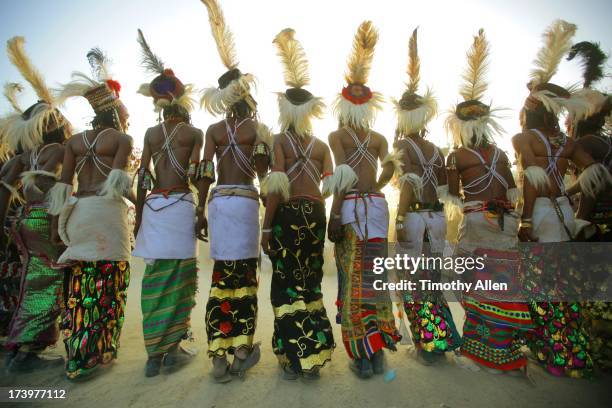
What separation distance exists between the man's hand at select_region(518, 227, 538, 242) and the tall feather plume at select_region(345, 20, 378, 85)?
2279 millimetres

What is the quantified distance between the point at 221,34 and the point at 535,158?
3.56 metres

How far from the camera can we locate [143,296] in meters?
3.39

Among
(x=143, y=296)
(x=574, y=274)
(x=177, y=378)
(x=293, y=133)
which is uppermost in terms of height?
(x=293, y=133)

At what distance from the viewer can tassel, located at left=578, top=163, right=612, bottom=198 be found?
3516 mm

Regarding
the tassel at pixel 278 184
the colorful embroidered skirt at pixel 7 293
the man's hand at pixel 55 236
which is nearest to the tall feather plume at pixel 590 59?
the tassel at pixel 278 184

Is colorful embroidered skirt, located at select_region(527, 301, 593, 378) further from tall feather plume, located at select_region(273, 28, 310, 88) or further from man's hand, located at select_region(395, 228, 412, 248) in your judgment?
tall feather plume, located at select_region(273, 28, 310, 88)

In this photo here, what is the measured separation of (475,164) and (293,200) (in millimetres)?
2037

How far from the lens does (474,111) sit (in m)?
3.70

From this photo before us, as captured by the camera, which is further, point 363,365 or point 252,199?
point 252,199

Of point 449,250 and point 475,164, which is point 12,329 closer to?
point 449,250

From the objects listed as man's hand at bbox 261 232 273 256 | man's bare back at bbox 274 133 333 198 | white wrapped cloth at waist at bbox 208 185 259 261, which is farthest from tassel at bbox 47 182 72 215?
man's bare back at bbox 274 133 333 198

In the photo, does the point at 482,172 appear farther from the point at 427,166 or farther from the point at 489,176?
the point at 427,166

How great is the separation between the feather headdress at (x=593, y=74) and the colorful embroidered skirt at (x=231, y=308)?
4213mm

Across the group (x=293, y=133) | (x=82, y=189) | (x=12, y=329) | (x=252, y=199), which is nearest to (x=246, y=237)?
(x=252, y=199)
